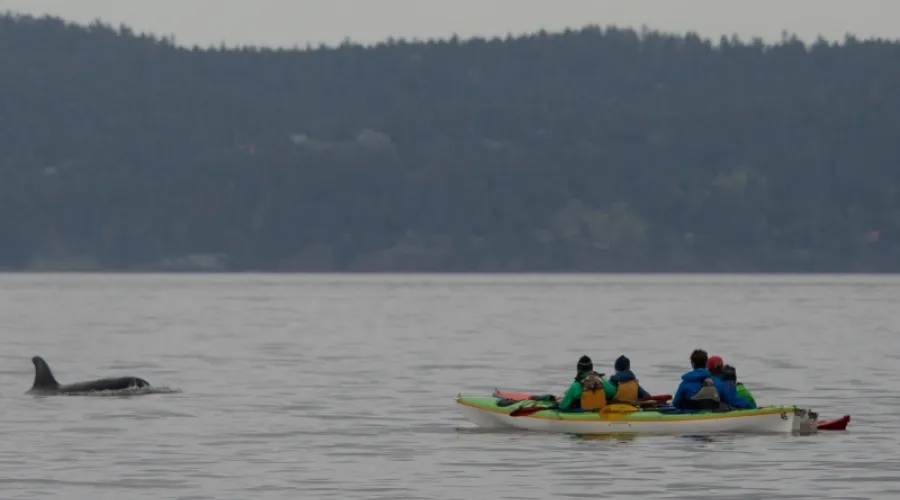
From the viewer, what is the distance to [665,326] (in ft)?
314

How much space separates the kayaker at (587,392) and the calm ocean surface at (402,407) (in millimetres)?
708

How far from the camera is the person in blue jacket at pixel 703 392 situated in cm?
3725

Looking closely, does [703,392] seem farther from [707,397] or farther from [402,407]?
[402,407]

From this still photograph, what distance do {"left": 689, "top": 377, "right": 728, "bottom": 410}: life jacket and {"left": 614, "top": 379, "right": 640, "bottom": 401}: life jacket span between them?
122 centimetres

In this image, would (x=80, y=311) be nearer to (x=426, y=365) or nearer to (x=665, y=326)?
(x=665, y=326)

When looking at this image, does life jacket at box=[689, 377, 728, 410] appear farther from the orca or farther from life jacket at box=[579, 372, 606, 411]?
the orca

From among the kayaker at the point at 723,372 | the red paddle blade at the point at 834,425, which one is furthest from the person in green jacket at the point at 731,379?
the red paddle blade at the point at 834,425

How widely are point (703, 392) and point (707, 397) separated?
12cm

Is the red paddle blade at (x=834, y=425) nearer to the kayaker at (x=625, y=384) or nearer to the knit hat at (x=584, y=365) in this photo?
the kayaker at (x=625, y=384)

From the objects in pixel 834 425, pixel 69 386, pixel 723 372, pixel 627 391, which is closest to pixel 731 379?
pixel 723 372

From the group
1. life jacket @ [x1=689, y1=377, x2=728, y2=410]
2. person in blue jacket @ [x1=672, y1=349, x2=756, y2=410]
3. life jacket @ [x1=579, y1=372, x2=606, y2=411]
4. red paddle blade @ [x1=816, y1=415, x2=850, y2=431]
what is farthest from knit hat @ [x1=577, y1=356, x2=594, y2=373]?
red paddle blade @ [x1=816, y1=415, x2=850, y2=431]

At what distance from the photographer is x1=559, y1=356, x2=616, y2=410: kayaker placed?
3741 centimetres

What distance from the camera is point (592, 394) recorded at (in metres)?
37.6

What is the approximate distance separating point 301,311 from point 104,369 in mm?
58844
